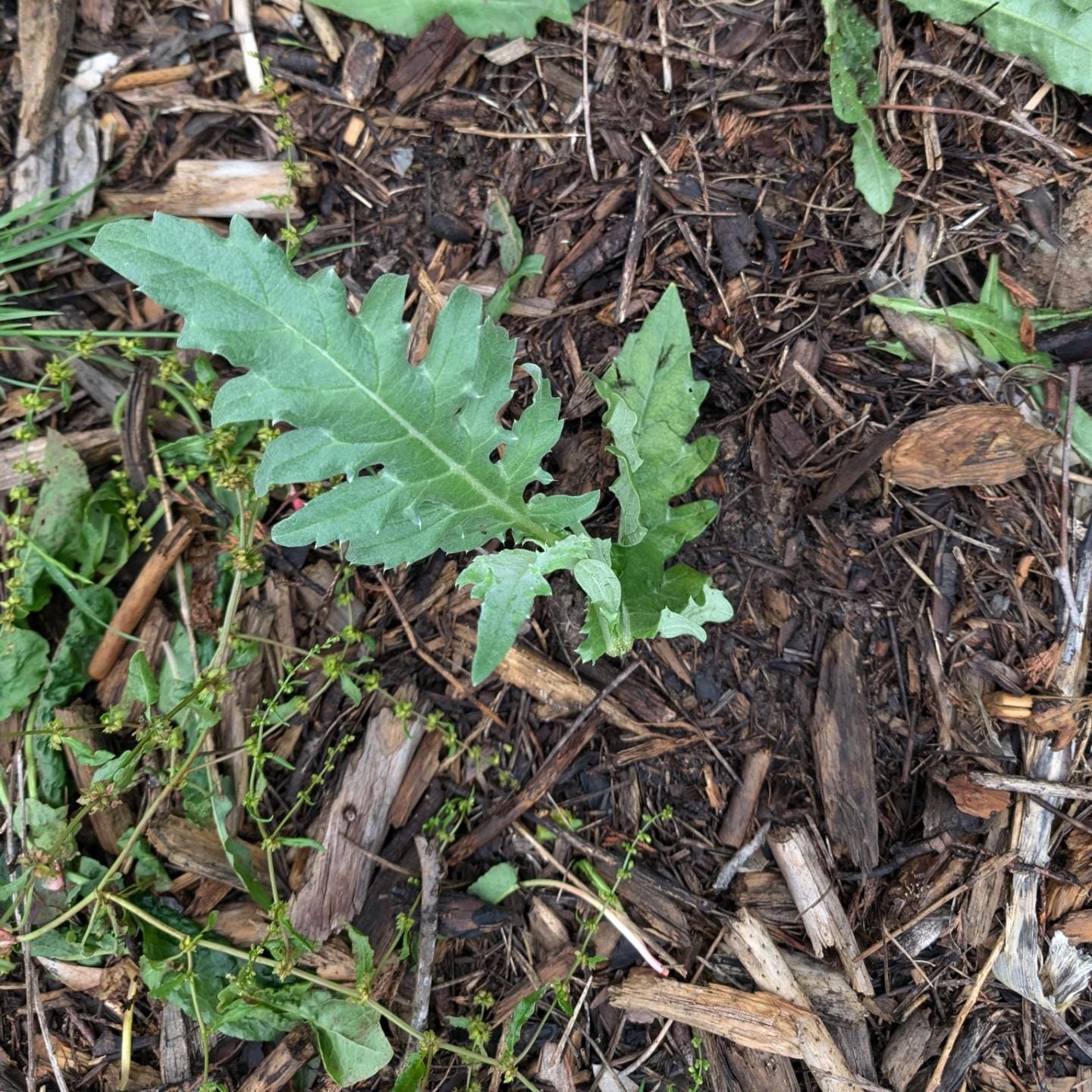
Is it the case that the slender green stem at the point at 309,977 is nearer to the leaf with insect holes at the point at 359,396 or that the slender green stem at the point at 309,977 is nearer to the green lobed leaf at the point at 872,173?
the leaf with insect holes at the point at 359,396

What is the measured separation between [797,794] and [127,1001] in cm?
185

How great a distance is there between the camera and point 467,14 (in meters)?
2.34

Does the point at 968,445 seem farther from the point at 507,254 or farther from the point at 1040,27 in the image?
the point at 507,254

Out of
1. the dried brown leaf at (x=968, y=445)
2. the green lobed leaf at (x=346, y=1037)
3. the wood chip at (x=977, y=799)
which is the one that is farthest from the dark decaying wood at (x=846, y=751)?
the green lobed leaf at (x=346, y=1037)

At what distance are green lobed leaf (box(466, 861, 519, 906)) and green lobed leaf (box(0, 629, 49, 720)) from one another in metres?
1.32

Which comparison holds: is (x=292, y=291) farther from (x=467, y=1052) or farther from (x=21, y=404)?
(x=467, y=1052)

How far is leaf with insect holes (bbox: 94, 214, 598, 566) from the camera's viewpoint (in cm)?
167

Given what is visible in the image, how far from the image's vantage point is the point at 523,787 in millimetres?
2363

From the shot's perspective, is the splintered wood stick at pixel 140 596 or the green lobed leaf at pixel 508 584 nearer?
the green lobed leaf at pixel 508 584

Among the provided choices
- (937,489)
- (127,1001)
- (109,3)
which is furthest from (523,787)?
(109,3)

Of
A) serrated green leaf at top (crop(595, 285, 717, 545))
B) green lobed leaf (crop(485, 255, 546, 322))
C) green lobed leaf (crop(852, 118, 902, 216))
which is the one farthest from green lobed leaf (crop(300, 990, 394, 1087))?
green lobed leaf (crop(852, 118, 902, 216))

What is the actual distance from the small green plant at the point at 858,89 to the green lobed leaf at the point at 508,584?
1.31m

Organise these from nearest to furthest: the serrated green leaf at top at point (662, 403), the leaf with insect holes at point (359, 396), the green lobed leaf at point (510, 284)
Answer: the leaf with insect holes at point (359, 396)
the serrated green leaf at top at point (662, 403)
the green lobed leaf at point (510, 284)

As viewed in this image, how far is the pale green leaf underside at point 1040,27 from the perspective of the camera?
2260mm
